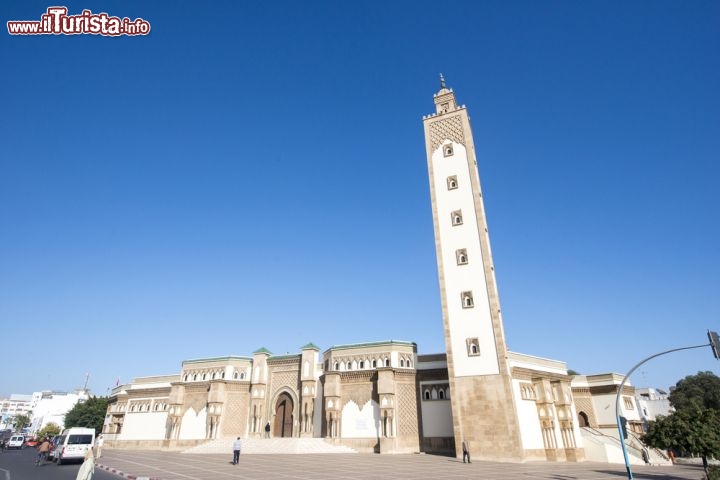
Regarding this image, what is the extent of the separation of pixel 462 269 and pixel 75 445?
83.7ft

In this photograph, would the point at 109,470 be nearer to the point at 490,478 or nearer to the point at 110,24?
the point at 490,478

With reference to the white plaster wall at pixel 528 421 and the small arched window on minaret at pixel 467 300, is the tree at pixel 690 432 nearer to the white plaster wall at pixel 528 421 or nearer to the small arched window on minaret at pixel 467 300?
the white plaster wall at pixel 528 421

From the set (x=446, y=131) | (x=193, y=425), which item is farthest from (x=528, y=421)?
(x=193, y=425)

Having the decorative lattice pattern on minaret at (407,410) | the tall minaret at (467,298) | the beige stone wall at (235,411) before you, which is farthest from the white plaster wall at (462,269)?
the beige stone wall at (235,411)

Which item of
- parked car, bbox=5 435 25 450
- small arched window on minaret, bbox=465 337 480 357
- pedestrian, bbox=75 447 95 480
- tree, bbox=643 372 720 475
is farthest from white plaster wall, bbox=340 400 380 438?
parked car, bbox=5 435 25 450

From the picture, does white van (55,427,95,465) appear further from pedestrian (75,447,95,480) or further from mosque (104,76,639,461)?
pedestrian (75,447,95,480)

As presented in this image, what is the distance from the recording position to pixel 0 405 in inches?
6718

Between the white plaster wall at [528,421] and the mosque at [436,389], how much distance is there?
0.22 ft

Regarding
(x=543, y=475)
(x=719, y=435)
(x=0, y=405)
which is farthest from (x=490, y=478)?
(x=0, y=405)

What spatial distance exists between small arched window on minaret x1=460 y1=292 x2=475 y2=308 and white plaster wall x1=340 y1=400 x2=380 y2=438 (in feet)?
34.6

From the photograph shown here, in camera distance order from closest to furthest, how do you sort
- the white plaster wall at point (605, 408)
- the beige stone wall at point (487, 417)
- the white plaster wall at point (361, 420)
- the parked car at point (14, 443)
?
the beige stone wall at point (487, 417), the white plaster wall at point (361, 420), the white plaster wall at point (605, 408), the parked car at point (14, 443)

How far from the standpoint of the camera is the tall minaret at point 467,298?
25334 millimetres

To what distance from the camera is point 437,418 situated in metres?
30.2

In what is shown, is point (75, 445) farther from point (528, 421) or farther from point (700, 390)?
point (700, 390)
